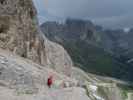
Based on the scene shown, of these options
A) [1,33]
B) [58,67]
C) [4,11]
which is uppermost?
[4,11]

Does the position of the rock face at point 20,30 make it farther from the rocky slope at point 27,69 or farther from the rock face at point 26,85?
the rock face at point 26,85

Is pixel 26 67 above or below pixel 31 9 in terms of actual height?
below

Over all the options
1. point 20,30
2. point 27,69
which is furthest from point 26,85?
point 20,30

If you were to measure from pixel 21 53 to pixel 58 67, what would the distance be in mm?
23330

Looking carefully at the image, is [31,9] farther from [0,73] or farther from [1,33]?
[0,73]

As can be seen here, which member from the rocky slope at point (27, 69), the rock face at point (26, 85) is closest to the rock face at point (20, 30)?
the rocky slope at point (27, 69)

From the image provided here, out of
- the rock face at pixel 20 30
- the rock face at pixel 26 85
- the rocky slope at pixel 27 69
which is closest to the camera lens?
the rock face at pixel 26 85

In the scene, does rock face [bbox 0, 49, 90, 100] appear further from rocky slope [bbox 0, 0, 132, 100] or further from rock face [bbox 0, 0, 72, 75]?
rock face [bbox 0, 0, 72, 75]

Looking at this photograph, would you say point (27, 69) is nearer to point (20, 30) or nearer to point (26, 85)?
point (26, 85)

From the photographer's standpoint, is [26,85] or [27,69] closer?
[26,85]

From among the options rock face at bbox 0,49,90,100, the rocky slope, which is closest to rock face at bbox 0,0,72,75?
the rocky slope

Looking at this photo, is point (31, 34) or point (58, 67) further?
point (58, 67)

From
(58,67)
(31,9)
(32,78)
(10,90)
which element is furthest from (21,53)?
(58,67)

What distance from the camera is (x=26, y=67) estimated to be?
1380 inches
